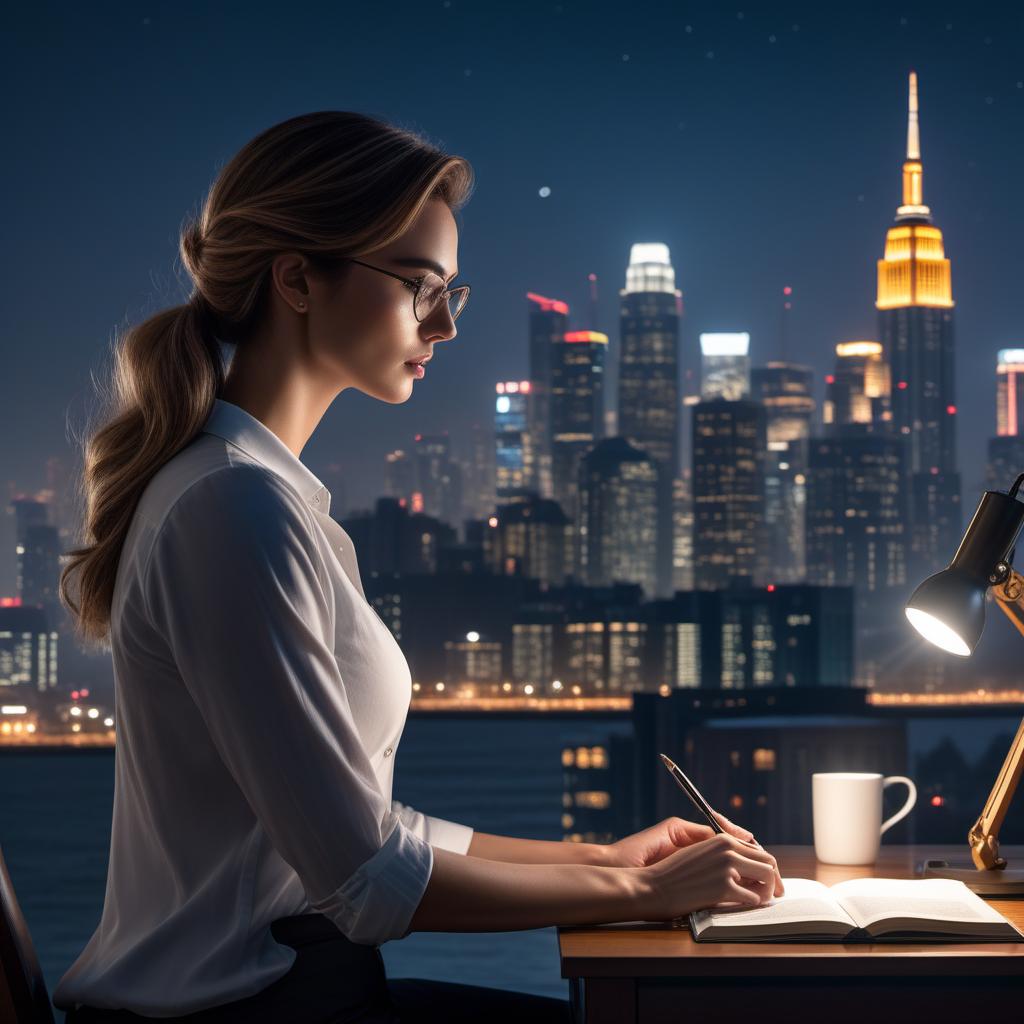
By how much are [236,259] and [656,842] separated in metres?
0.67

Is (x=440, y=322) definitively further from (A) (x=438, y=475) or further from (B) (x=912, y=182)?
(B) (x=912, y=182)

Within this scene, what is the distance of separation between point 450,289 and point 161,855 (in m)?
0.53

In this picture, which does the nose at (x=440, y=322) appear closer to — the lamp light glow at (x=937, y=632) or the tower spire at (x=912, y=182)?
the lamp light glow at (x=937, y=632)

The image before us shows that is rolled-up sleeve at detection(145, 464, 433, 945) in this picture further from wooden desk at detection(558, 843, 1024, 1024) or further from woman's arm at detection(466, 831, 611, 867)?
woman's arm at detection(466, 831, 611, 867)

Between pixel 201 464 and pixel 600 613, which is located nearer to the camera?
pixel 201 464

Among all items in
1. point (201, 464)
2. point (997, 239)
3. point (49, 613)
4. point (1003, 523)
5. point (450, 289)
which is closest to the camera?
point (201, 464)

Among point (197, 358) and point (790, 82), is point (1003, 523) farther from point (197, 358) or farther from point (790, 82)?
point (790, 82)

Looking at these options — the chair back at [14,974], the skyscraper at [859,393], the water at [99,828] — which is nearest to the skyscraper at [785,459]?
the skyscraper at [859,393]

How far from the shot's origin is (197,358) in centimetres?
102

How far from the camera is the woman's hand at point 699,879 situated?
3.38ft

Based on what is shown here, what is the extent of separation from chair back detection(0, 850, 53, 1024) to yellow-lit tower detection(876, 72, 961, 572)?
136 ft

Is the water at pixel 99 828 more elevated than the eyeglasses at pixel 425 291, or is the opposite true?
the eyeglasses at pixel 425 291

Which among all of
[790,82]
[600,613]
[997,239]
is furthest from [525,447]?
[997,239]

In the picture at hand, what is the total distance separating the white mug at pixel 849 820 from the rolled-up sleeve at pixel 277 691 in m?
0.63
